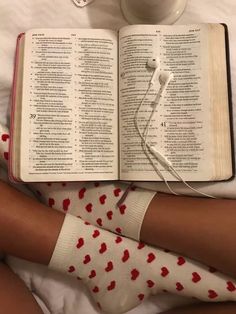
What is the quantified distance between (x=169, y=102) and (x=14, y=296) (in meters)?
0.39

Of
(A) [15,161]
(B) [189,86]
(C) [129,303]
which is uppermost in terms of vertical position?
(B) [189,86]

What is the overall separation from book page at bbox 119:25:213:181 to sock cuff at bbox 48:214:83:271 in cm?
12

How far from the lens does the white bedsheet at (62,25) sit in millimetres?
750

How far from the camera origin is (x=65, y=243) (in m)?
0.73

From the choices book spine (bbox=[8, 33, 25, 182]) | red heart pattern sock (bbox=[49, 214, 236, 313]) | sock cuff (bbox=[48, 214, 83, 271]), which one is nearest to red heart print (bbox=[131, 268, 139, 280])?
red heart pattern sock (bbox=[49, 214, 236, 313])

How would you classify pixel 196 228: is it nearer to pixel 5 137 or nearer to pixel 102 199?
pixel 102 199

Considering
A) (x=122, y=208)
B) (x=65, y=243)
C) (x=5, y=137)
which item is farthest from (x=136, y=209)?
(x=5, y=137)

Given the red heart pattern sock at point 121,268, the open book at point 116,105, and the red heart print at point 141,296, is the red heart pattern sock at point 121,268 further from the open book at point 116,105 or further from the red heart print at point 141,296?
the open book at point 116,105

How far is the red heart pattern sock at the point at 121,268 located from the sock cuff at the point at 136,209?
2cm

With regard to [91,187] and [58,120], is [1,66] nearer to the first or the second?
[58,120]

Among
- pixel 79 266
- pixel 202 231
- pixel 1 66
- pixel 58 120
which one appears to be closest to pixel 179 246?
pixel 202 231

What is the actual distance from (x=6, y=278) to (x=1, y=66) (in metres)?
0.35

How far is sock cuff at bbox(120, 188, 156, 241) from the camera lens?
71cm

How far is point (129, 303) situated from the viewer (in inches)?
29.1
